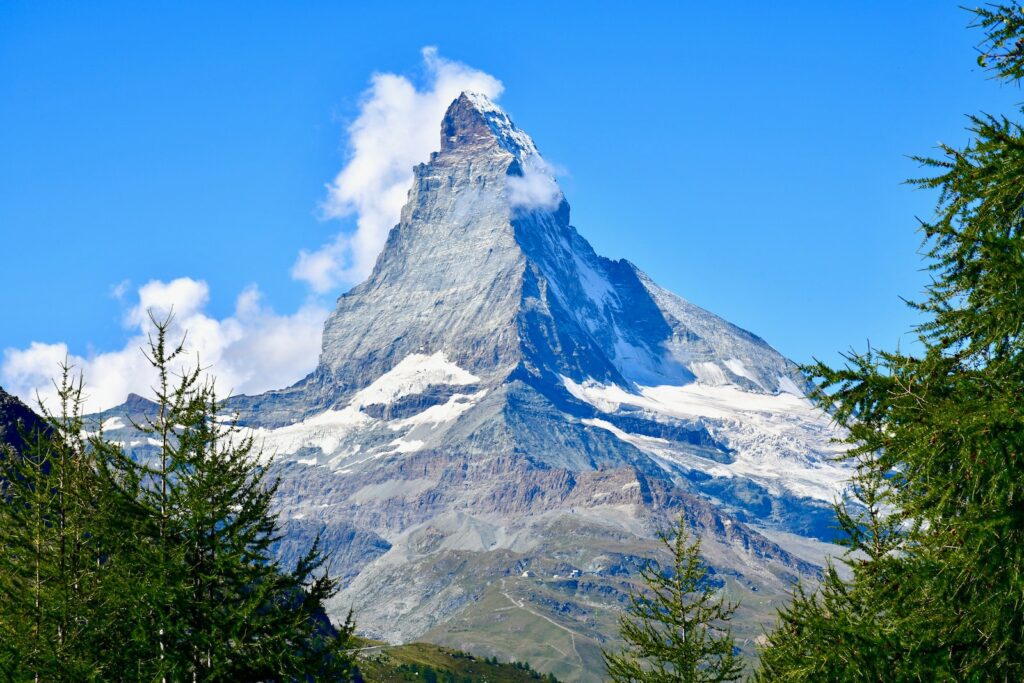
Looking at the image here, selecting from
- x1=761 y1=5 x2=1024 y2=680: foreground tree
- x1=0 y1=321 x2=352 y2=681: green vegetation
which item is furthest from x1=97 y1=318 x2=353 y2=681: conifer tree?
x1=761 y1=5 x2=1024 y2=680: foreground tree

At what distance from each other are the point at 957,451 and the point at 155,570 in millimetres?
16806

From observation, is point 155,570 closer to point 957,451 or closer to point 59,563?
point 59,563

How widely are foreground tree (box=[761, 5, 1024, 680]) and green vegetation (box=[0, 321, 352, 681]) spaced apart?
12.8 metres

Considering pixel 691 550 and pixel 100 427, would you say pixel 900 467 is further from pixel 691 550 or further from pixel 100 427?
pixel 691 550

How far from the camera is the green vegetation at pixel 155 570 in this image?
2166 cm


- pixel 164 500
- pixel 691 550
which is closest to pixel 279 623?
pixel 164 500

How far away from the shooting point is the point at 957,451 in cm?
1320

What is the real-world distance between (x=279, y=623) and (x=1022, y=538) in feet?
53.2

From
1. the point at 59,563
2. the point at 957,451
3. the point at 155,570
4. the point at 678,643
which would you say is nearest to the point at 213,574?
the point at 155,570

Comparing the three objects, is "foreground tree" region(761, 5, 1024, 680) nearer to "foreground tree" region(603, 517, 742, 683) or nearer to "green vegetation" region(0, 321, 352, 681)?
"green vegetation" region(0, 321, 352, 681)

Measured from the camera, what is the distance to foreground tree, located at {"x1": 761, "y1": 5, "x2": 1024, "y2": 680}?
41.7 ft

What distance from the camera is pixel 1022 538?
1291 cm

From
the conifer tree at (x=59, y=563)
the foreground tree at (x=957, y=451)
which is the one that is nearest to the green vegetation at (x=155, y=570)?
the conifer tree at (x=59, y=563)

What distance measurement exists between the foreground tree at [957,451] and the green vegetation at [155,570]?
12812 mm
